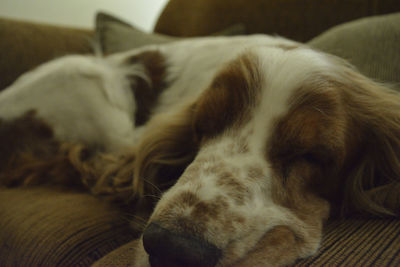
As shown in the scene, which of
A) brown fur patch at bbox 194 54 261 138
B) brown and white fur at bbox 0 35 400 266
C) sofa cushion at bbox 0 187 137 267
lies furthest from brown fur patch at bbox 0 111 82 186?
brown fur patch at bbox 194 54 261 138

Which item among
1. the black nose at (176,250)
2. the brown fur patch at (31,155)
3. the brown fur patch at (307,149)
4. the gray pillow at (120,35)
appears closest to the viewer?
the black nose at (176,250)

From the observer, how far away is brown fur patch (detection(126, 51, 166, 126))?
220cm

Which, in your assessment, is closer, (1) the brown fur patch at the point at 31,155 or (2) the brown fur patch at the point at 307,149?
(2) the brown fur patch at the point at 307,149

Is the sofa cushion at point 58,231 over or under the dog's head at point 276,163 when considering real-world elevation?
under

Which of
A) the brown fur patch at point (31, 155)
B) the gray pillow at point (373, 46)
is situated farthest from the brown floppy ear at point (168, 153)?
the gray pillow at point (373, 46)

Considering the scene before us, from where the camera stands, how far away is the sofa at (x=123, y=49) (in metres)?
0.97

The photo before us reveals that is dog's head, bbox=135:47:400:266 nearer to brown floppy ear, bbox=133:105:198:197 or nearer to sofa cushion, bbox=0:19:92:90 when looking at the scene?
brown floppy ear, bbox=133:105:198:197

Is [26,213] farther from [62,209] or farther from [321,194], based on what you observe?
[321,194]

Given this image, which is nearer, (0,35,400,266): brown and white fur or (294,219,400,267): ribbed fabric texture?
(294,219,400,267): ribbed fabric texture

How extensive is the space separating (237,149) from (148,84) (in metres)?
1.26

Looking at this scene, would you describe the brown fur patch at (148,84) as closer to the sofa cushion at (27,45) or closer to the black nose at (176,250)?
the sofa cushion at (27,45)

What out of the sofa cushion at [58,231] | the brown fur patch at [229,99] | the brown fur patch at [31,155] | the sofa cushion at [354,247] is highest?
the brown fur patch at [229,99]

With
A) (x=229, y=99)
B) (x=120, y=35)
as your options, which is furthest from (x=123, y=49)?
(x=229, y=99)

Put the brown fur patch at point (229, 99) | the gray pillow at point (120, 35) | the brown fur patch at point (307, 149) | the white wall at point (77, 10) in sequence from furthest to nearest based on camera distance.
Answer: the white wall at point (77, 10) → the gray pillow at point (120, 35) → the brown fur patch at point (229, 99) → the brown fur patch at point (307, 149)
